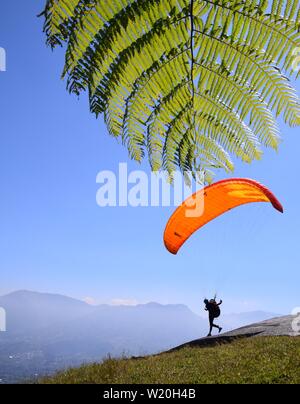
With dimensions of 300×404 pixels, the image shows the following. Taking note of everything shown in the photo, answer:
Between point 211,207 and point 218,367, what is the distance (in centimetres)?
583

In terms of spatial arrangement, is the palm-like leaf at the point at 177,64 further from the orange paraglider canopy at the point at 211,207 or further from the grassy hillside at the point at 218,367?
the orange paraglider canopy at the point at 211,207

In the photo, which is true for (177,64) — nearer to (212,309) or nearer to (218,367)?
(218,367)

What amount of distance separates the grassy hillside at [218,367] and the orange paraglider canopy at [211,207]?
4732 mm

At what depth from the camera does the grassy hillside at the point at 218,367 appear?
9.55 metres

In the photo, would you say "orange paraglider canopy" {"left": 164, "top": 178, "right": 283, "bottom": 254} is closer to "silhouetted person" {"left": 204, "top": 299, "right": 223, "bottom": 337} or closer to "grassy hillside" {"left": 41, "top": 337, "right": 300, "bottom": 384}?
"grassy hillside" {"left": 41, "top": 337, "right": 300, "bottom": 384}

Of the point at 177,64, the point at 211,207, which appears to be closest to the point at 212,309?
the point at 211,207

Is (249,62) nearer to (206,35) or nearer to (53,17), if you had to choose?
(206,35)

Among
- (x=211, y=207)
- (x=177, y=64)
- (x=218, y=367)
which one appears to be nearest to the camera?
(x=177, y=64)

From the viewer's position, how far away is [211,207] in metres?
13.6

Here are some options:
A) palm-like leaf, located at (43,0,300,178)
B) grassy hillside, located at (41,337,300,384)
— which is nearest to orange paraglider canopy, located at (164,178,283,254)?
grassy hillside, located at (41,337,300,384)

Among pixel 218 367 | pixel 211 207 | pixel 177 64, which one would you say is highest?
pixel 211 207

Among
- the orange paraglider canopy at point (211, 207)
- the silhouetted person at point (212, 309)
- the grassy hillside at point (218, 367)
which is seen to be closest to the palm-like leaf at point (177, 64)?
the grassy hillside at point (218, 367)

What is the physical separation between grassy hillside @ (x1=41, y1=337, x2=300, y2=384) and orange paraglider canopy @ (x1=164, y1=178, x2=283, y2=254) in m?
4.73
